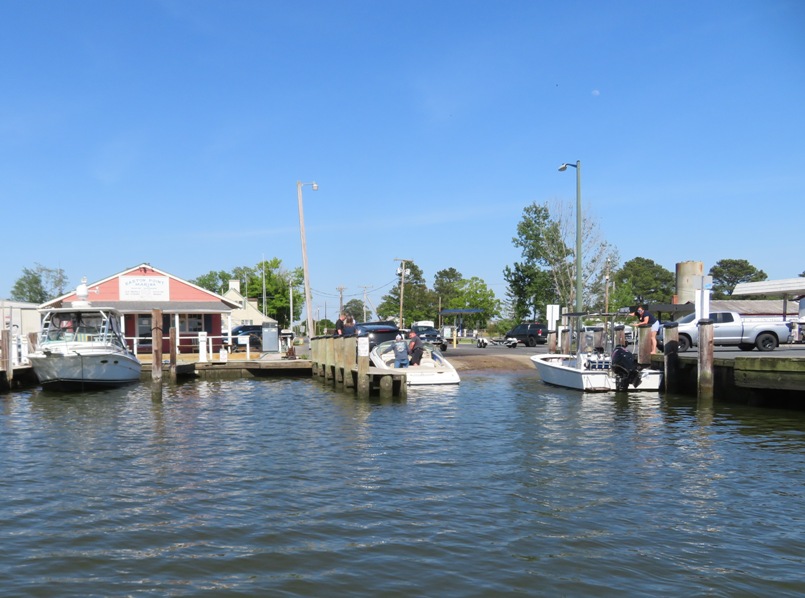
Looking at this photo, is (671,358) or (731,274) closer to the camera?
(671,358)

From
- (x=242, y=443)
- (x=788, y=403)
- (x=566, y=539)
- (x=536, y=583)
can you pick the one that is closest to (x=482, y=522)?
(x=566, y=539)

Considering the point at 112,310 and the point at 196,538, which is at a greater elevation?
the point at 112,310

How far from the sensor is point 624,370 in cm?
2081

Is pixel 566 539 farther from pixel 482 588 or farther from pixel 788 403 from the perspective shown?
pixel 788 403

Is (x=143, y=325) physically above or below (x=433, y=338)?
above

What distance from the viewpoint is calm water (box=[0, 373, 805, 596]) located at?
261 inches

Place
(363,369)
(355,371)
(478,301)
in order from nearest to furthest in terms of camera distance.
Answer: (363,369) → (355,371) → (478,301)

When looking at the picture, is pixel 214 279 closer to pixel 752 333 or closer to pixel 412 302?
pixel 412 302

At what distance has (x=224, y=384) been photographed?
85.8 feet

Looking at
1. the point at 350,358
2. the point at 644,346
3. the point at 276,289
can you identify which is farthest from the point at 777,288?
the point at 276,289

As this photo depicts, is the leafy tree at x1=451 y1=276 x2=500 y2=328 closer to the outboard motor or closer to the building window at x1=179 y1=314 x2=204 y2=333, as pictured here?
the building window at x1=179 y1=314 x2=204 y2=333

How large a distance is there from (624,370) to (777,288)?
56.0 ft

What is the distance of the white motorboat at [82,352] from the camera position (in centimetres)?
2328

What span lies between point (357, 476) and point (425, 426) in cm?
481
